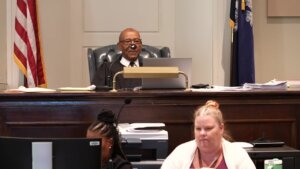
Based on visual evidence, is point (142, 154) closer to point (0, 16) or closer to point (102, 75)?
point (102, 75)

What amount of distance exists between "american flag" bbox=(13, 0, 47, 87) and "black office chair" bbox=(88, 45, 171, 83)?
1.88 ft

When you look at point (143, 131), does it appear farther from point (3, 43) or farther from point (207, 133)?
point (3, 43)

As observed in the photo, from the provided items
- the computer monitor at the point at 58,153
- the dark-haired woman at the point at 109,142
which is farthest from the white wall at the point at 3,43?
the computer monitor at the point at 58,153

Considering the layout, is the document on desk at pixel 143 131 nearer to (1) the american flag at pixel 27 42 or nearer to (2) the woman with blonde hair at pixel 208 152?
(2) the woman with blonde hair at pixel 208 152

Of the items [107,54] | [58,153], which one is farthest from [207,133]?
[107,54]

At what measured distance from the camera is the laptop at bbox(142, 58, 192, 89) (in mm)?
3805

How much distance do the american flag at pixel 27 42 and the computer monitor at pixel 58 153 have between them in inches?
120

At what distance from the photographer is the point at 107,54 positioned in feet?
16.0

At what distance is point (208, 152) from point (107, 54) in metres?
2.25

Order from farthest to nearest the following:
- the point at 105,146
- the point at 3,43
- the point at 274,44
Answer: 1. the point at 274,44
2. the point at 3,43
3. the point at 105,146

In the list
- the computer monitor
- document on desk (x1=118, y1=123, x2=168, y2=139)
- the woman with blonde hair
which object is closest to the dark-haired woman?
the woman with blonde hair

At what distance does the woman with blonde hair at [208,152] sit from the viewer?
2.79 metres

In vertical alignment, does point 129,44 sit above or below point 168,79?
above

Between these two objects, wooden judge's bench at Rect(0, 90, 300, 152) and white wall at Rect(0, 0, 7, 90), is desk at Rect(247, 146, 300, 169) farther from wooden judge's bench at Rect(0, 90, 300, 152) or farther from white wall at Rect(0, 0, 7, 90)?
white wall at Rect(0, 0, 7, 90)
